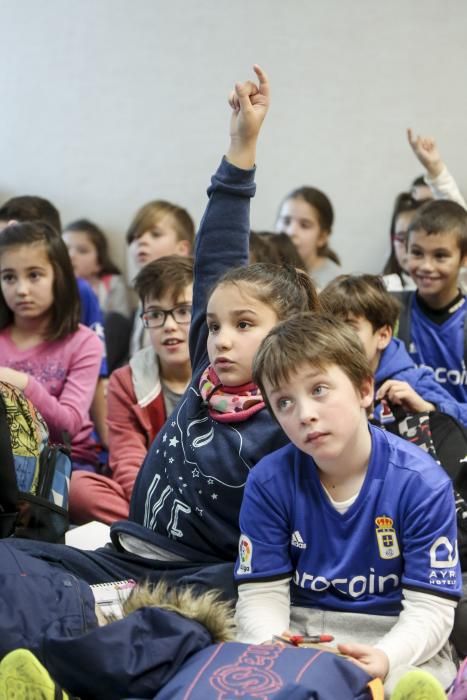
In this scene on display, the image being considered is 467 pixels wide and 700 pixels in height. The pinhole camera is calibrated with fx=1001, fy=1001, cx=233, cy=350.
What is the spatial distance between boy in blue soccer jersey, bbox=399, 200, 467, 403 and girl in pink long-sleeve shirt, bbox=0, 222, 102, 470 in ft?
3.12

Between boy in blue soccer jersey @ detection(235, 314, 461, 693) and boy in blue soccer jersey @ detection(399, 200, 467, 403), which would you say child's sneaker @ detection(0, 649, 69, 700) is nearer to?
boy in blue soccer jersey @ detection(235, 314, 461, 693)

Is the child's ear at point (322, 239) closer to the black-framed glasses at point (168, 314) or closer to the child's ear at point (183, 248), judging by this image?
the child's ear at point (183, 248)

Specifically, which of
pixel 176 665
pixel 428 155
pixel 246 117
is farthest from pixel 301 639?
pixel 428 155

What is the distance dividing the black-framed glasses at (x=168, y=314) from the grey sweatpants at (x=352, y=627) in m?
1.12

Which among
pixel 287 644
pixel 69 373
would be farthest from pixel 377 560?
pixel 69 373

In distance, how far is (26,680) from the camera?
1430 millimetres

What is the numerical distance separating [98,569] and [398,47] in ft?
10.0

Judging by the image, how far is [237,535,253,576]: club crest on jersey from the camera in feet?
5.65

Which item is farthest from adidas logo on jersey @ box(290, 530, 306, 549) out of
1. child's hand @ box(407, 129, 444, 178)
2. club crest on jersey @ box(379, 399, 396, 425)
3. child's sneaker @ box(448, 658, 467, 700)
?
child's hand @ box(407, 129, 444, 178)

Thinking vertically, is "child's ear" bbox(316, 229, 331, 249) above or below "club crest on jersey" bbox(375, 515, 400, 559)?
above

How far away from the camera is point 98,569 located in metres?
1.93

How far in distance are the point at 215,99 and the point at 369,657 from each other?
3.42 metres

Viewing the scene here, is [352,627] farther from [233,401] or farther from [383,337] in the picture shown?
[383,337]

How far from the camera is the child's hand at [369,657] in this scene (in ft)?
4.92
